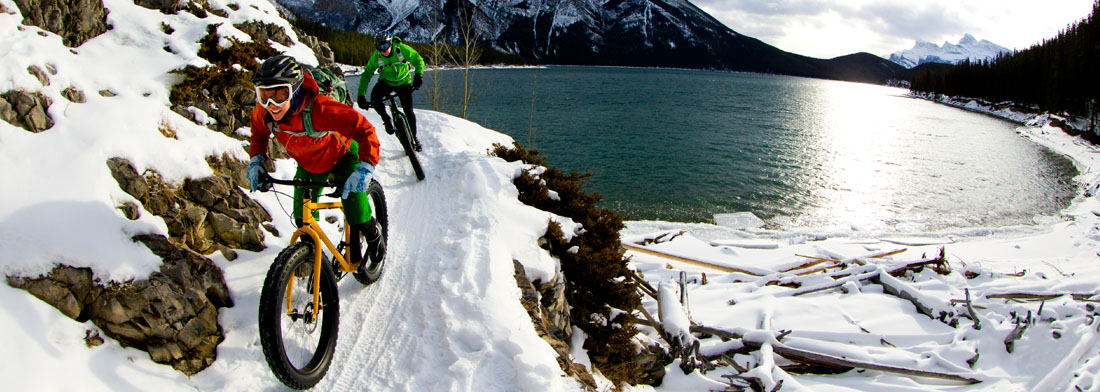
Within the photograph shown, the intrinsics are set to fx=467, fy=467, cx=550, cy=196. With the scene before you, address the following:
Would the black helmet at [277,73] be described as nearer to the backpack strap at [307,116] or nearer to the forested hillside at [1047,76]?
the backpack strap at [307,116]

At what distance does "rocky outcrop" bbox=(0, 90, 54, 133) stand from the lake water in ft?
49.3

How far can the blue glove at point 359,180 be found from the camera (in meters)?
4.11

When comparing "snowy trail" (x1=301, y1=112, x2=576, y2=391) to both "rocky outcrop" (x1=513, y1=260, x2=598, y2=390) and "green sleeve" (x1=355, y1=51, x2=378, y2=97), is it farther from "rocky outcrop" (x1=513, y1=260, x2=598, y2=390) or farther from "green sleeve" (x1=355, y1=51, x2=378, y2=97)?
"green sleeve" (x1=355, y1=51, x2=378, y2=97)

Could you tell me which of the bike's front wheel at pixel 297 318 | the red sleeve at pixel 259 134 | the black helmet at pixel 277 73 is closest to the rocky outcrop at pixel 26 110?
the red sleeve at pixel 259 134

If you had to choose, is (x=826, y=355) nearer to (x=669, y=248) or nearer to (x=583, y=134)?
(x=669, y=248)

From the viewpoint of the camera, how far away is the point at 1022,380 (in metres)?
6.38

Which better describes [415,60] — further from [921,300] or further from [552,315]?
[921,300]

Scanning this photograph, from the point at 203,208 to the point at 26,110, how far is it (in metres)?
→ 1.60

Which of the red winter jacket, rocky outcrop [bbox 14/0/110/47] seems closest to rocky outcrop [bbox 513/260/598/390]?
the red winter jacket

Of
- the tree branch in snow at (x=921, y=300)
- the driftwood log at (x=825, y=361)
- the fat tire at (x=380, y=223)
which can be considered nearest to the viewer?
the fat tire at (x=380, y=223)

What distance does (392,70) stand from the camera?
9.50 metres

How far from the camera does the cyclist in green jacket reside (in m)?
9.28

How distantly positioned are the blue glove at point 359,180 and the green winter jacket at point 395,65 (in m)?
5.62

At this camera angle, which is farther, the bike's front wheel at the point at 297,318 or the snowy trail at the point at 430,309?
the snowy trail at the point at 430,309
